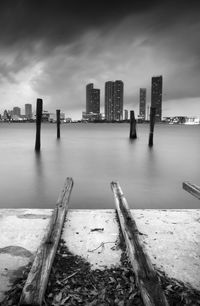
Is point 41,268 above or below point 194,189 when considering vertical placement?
below

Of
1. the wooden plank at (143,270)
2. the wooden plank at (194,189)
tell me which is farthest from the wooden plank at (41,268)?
the wooden plank at (194,189)

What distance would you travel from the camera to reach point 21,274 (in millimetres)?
2344

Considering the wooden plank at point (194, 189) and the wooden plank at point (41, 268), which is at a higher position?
the wooden plank at point (194, 189)

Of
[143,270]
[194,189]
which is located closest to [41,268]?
[143,270]

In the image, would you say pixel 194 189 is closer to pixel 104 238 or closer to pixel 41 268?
pixel 104 238

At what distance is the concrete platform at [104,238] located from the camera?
249cm

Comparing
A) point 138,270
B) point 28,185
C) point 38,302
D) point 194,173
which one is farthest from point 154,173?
point 38,302

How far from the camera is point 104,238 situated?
3.09 m

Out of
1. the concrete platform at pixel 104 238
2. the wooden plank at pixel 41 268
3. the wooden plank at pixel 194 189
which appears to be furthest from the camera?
the wooden plank at pixel 194 189

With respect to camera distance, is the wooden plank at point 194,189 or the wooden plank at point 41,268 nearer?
the wooden plank at point 41,268

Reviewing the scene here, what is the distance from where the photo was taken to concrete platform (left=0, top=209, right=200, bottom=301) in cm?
249

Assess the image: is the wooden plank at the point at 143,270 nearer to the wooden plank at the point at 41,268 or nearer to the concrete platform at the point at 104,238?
the concrete platform at the point at 104,238

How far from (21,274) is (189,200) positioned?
534 cm

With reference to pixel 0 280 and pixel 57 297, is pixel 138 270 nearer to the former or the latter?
pixel 57 297
